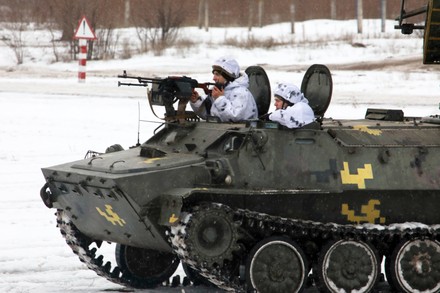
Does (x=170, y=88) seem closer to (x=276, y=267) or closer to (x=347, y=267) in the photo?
(x=276, y=267)

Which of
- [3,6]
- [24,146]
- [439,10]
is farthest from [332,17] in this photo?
[439,10]

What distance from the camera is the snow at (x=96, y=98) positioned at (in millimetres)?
12336

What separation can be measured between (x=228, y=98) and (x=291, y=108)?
0.94m

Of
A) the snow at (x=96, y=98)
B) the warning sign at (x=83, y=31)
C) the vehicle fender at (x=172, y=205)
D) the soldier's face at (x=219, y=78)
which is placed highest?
the soldier's face at (x=219, y=78)

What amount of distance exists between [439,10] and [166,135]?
2.85 meters

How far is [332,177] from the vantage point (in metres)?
10.2

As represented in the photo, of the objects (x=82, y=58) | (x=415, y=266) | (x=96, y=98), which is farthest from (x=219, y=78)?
(x=82, y=58)

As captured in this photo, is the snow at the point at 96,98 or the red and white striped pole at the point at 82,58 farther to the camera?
the red and white striped pole at the point at 82,58

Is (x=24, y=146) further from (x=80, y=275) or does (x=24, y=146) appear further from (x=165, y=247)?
(x=165, y=247)

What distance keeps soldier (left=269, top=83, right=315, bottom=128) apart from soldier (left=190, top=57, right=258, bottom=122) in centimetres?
38

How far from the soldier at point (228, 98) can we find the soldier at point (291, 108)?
14.8 inches

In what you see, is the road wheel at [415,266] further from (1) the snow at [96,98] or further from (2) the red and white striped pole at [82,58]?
(2) the red and white striped pole at [82,58]

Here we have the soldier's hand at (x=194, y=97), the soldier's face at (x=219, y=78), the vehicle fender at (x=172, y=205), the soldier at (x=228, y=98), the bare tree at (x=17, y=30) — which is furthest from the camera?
the bare tree at (x=17, y=30)

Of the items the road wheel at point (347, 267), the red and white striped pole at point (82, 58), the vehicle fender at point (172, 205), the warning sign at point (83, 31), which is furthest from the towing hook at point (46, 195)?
the red and white striped pole at point (82, 58)
